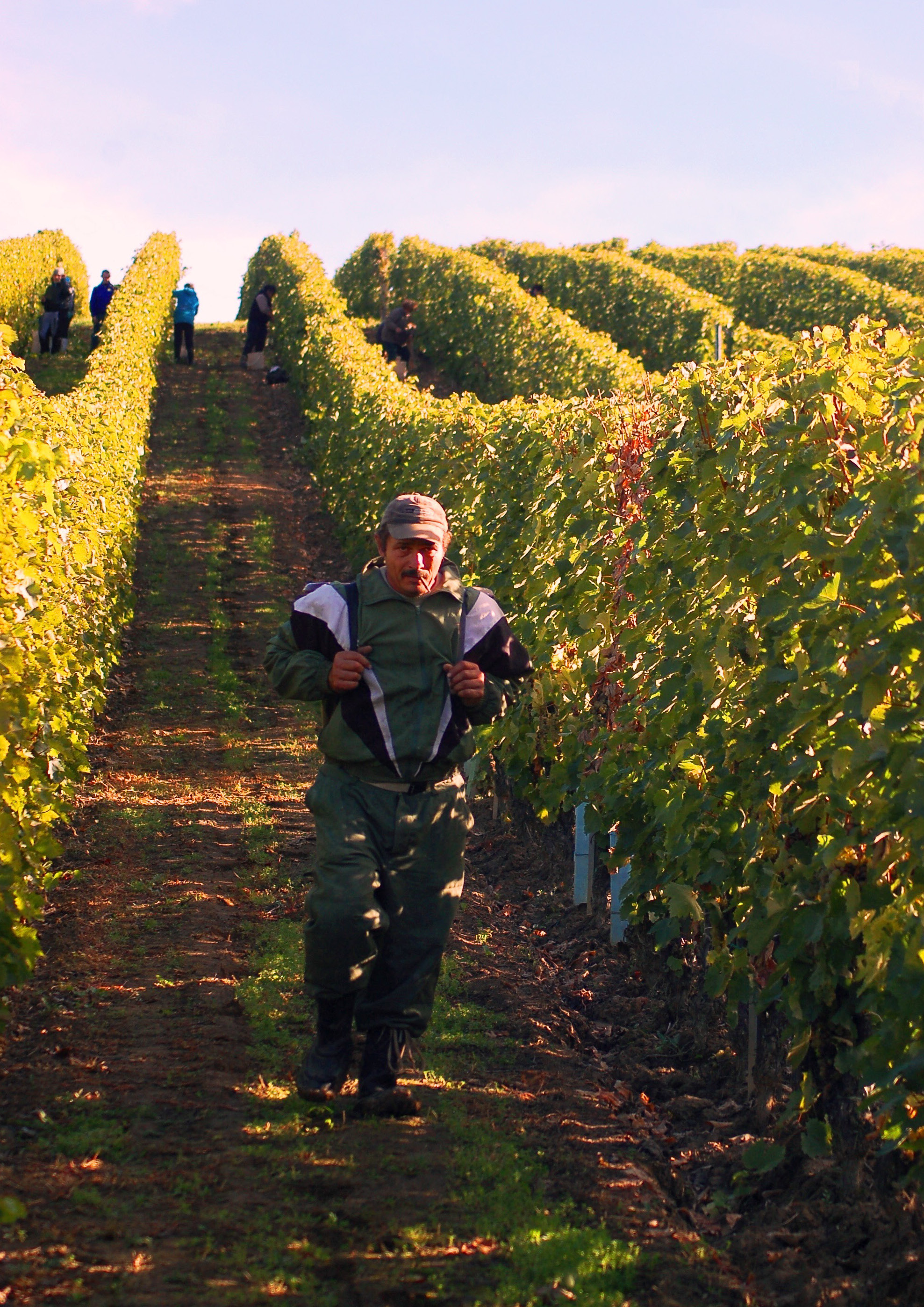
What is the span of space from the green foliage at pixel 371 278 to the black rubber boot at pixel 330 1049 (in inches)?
1384

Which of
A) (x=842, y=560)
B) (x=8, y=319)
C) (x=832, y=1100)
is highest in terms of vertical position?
(x=8, y=319)

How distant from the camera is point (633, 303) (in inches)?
1238

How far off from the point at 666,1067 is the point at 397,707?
1.84m

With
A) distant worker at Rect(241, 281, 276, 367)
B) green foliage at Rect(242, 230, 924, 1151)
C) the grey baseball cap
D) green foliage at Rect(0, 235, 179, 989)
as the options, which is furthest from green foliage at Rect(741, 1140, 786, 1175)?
distant worker at Rect(241, 281, 276, 367)

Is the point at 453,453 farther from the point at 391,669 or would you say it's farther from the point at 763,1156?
the point at 763,1156

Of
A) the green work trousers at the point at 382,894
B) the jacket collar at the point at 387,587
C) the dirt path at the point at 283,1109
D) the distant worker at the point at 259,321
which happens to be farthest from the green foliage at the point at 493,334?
the green work trousers at the point at 382,894

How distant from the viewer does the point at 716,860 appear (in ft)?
14.1

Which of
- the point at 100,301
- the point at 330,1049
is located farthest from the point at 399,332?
the point at 330,1049

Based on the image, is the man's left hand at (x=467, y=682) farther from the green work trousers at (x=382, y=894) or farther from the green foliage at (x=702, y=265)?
the green foliage at (x=702, y=265)

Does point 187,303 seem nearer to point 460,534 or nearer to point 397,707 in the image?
point 460,534

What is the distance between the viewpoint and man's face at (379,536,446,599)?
414 cm

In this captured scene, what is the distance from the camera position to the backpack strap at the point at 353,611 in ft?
13.7

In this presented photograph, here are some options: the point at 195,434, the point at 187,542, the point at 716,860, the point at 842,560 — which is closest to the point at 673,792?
the point at 716,860

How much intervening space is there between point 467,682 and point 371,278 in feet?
122
